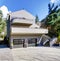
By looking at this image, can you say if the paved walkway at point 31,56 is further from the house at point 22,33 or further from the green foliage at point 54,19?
the green foliage at point 54,19

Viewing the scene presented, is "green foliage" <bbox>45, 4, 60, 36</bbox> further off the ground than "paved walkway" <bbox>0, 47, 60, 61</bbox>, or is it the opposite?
"green foliage" <bbox>45, 4, 60, 36</bbox>

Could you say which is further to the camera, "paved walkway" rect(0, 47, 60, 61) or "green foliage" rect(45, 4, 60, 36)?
→ "green foliage" rect(45, 4, 60, 36)

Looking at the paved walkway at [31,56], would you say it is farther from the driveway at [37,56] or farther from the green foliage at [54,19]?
the green foliage at [54,19]

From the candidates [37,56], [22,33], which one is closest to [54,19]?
[22,33]

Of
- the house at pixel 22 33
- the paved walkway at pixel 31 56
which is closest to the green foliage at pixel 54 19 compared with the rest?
the house at pixel 22 33

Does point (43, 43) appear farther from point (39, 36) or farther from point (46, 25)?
point (46, 25)

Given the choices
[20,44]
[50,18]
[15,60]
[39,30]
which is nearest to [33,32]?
[39,30]

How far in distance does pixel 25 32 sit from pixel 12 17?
5.62 meters

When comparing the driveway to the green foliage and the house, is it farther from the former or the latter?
the green foliage

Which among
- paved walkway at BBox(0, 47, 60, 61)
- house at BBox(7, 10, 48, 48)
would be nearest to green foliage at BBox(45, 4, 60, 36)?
house at BBox(7, 10, 48, 48)

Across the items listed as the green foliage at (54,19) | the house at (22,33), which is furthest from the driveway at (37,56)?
the green foliage at (54,19)

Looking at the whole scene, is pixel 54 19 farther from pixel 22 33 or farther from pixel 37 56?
pixel 37 56

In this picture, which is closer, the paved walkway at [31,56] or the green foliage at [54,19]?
the paved walkway at [31,56]

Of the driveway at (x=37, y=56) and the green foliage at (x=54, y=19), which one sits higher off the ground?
the green foliage at (x=54, y=19)
